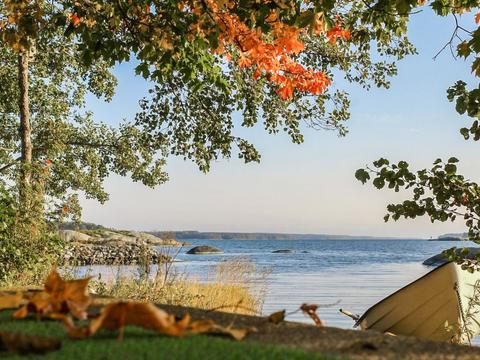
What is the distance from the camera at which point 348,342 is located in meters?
2.46

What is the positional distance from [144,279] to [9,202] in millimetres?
2542

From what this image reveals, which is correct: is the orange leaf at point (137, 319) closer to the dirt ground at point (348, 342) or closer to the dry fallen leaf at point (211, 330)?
the dry fallen leaf at point (211, 330)

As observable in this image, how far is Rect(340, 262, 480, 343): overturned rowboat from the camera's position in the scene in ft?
34.5

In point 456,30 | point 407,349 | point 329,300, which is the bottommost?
point 329,300

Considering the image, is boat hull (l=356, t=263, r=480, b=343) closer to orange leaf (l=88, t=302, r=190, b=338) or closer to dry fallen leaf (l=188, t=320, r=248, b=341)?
dry fallen leaf (l=188, t=320, r=248, b=341)

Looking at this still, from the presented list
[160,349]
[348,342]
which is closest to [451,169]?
[348,342]

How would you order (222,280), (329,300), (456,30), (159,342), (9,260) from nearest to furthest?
(159,342)
(456,30)
(9,260)
(222,280)
(329,300)

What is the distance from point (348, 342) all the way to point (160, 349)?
0.74 m

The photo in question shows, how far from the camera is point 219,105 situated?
12.9m

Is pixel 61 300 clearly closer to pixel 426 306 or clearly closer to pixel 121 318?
pixel 121 318

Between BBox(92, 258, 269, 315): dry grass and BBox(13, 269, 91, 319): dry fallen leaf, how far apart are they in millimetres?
7012

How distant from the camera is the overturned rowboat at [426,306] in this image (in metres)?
10.5

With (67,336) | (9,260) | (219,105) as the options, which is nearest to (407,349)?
(67,336)

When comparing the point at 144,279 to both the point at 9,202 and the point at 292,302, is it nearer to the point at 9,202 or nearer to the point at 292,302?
the point at 9,202
